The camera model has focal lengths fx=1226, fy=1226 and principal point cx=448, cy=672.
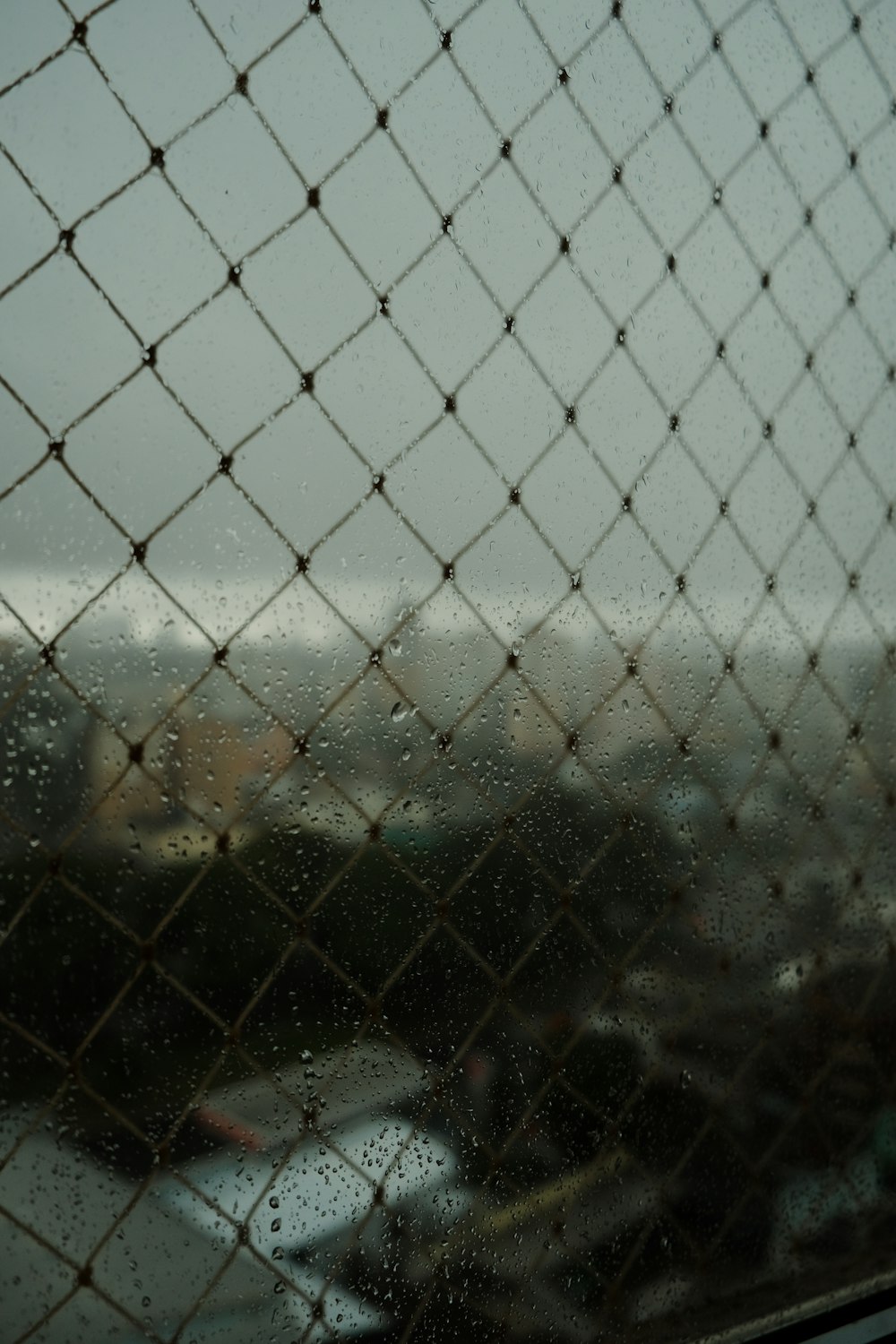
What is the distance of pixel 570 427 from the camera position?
4.28ft

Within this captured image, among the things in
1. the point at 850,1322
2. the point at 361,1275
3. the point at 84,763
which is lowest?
the point at 850,1322

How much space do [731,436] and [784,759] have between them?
1.28ft

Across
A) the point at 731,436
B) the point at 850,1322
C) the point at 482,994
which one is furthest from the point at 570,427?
the point at 850,1322

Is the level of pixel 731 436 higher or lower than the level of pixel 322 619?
higher

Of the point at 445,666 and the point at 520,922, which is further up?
the point at 445,666

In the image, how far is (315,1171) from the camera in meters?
1.14

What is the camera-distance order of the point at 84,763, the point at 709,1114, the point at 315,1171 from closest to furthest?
the point at 84,763 → the point at 315,1171 → the point at 709,1114

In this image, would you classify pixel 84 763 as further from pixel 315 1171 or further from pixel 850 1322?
pixel 850 1322

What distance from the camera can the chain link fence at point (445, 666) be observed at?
1.04 metres

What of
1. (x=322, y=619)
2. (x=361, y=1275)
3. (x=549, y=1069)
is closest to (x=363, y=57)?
(x=322, y=619)

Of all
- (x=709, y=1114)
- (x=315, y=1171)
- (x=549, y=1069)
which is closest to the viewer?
(x=315, y=1171)

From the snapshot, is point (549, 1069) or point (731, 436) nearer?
point (549, 1069)

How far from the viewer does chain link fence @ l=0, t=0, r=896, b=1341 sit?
1.04 m

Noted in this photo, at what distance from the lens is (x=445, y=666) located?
47.8 inches
